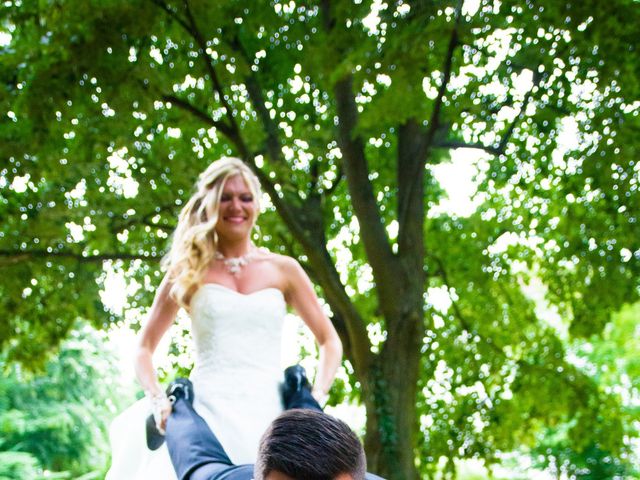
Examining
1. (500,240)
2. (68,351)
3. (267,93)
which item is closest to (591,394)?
(500,240)

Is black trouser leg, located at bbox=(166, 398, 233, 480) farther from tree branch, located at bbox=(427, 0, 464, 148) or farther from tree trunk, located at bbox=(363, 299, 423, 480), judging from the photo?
tree trunk, located at bbox=(363, 299, 423, 480)

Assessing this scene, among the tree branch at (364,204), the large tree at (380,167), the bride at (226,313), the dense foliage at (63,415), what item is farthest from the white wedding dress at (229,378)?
the dense foliage at (63,415)

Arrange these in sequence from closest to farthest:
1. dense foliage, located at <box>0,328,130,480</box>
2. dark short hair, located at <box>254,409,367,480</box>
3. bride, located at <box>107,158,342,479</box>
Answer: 1. dark short hair, located at <box>254,409,367,480</box>
2. bride, located at <box>107,158,342,479</box>
3. dense foliage, located at <box>0,328,130,480</box>

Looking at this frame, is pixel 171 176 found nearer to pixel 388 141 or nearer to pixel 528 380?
pixel 388 141

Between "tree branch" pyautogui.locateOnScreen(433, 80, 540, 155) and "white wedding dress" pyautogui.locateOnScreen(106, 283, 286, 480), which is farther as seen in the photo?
"tree branch" pyautogui.locateOnScreen(433, 80, 540, 155)

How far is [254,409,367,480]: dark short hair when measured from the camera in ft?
7.25

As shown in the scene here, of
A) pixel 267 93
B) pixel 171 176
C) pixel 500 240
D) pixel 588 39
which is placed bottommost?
pixel 588 39

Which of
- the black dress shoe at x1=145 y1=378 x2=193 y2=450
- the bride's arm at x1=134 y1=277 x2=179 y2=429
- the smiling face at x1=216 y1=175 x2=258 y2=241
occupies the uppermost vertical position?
the smiling face at x1=216 y1=175 x2=258 y2=241

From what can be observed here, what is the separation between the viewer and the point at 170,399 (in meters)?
3.76

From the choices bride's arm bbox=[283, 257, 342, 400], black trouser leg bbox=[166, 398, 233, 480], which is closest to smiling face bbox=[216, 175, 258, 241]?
bride's arm bbox=[283, 257, 342, 400]

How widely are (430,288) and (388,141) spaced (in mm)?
2332

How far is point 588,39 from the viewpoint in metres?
8.14

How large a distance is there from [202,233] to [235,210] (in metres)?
0.17

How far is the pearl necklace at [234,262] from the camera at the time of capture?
4289 mm
